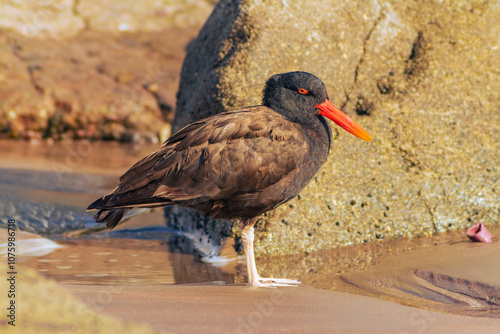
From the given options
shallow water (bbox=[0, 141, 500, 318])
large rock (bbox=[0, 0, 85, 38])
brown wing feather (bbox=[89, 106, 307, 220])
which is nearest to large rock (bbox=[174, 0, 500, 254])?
shallow water (bbox=[0, 141, 500, 318])

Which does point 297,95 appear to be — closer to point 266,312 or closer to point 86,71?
point 266,312

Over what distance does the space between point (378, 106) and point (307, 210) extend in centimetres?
122

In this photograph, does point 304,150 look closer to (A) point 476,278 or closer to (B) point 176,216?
(A) point 476,278

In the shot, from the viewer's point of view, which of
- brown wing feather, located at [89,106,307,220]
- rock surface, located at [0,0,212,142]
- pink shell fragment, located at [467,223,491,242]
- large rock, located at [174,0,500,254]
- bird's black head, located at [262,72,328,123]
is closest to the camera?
brown wing feather, located at [89,106,307,220]

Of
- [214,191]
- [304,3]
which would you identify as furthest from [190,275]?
[304,3]

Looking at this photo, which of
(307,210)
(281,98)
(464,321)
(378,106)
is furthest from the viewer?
(378,106)

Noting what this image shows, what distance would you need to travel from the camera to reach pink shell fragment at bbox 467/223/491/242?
4621 millimetres

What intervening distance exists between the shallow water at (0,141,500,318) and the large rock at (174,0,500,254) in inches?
11.1

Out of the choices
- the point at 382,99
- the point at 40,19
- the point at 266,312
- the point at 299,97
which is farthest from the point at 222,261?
the point at 40,19

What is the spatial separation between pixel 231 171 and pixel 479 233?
2.15m

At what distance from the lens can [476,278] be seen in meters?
3.86

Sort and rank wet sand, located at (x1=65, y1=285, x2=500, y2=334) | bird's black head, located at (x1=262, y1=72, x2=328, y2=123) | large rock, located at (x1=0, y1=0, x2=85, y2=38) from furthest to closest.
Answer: large rock, located at (x1=0, y1=0, x2=85, y2=38), bird's black head, located at (x1=262, y1=72, x2=328, y2=123), wet sand, located at (x1=65, y1=285, x2=500, y2=334)

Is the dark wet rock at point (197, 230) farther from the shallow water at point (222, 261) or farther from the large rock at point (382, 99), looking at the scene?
the large rock at point (382, 99)

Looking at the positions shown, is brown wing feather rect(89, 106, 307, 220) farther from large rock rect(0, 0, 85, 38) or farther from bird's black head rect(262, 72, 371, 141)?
large rock rect(0, 0, 85, 38)
